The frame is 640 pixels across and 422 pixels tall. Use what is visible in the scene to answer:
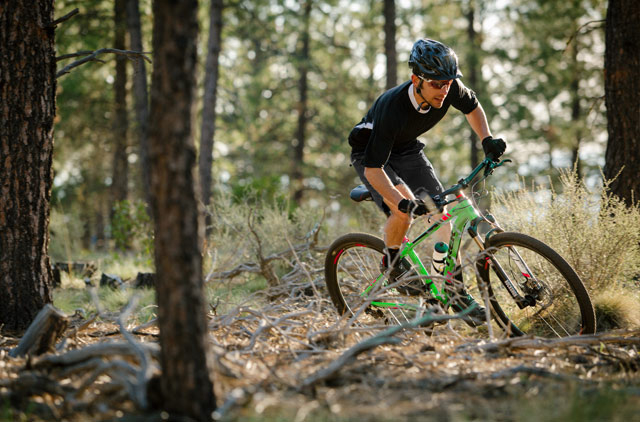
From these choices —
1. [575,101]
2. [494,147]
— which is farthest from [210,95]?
[575,101]

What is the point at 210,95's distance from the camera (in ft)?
42.1

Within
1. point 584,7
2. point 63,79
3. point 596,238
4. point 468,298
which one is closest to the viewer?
Answer: point 468,298

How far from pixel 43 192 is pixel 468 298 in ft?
10.4

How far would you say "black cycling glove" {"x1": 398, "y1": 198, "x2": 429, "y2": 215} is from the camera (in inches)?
147

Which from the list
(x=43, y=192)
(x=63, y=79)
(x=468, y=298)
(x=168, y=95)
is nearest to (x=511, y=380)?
(x=468, y=298)

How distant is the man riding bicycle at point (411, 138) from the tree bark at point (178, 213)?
162 cm

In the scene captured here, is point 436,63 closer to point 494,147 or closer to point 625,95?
point 494,147

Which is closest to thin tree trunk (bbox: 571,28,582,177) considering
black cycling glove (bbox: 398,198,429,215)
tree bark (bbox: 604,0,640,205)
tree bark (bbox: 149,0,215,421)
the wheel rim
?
tree bark (bbox: 604,0,640,205)

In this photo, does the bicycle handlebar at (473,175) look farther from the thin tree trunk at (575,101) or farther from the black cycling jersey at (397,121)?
the thin tree trunk at (575,101)

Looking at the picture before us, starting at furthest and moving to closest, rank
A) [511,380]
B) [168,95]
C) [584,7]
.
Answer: [584,7] → [511,380] → [168,95]

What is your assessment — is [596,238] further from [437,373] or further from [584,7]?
[584,7]

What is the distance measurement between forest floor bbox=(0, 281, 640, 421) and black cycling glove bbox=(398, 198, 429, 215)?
79 cm

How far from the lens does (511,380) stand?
9.02 ft

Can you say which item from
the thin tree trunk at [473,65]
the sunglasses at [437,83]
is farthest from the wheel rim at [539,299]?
the thin tree trunk at [473,65]
